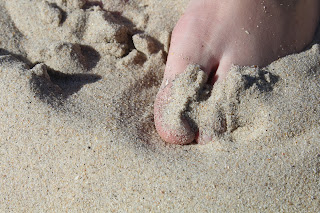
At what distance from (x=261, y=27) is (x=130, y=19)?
76 centimetres

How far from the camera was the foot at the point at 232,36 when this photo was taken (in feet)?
4.60

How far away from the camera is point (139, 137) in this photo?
1.28 meters

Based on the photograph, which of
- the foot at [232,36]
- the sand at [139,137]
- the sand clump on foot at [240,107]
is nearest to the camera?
the sand at [139,137]

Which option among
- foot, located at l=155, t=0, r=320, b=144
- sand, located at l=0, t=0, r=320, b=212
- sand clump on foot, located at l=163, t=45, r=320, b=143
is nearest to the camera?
sand, located at l=0, t=0, r=320, b=212

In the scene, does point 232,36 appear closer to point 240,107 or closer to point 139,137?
point 240,107

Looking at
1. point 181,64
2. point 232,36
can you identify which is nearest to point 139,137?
point 181,64

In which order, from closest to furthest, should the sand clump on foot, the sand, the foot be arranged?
the sand
the sand clump on foot
the foot

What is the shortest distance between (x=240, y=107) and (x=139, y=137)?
436mm

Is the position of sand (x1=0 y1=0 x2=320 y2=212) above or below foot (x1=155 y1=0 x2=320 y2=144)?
below

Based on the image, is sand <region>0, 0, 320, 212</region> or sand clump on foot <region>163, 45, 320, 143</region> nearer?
sand <region>0, 0, 320, 212</region>

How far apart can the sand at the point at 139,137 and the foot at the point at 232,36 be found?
0.26 feet

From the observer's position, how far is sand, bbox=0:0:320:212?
1085 millimetres

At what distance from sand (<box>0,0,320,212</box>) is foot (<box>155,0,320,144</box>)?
0.08 m

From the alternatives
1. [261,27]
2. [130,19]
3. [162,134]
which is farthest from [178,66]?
[130,19]
